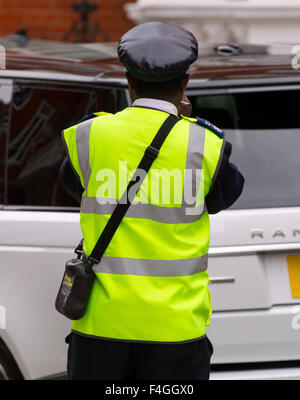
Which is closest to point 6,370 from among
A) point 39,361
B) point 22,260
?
point 39,361

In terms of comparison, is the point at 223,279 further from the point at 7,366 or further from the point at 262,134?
the point at 7,366

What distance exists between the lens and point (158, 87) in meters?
2.57

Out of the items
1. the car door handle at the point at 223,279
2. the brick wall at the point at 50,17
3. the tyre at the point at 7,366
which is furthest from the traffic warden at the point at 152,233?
the brick wall at the point at 50,17

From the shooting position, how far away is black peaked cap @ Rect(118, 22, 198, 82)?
8.17 feet

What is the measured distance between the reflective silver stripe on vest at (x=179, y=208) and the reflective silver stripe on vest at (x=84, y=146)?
0.10 metres

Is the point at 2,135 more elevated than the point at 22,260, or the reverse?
the point at 2,135

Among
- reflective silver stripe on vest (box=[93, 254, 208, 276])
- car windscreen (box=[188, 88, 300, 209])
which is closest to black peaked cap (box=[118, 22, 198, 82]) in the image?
reflective silver stripe on vest (box=[93, 254, 208, 276])

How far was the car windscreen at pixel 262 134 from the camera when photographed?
10.6ft

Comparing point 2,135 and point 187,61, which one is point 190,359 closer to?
point 187,61

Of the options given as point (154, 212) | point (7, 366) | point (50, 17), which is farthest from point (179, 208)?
point (50, 17)

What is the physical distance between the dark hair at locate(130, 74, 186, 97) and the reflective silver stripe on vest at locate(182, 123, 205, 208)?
0.15m

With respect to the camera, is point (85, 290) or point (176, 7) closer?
point (85, 290)

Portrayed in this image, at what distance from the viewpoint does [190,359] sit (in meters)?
2.54

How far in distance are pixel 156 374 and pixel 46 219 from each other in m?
0.93
